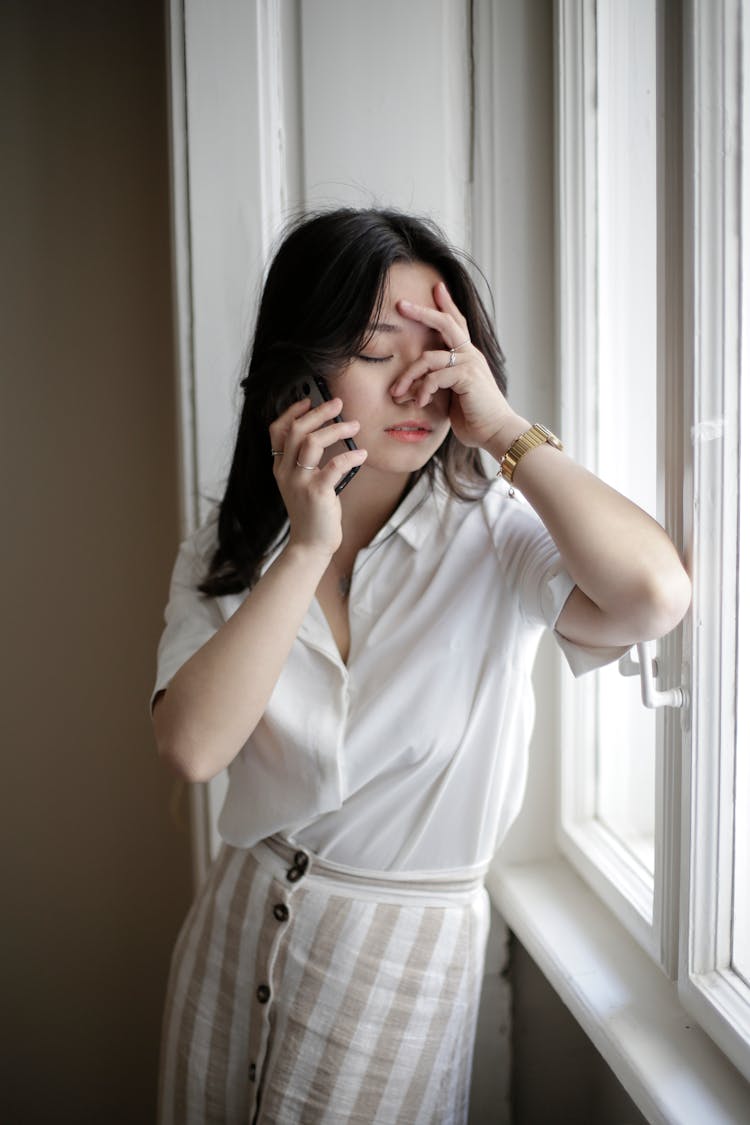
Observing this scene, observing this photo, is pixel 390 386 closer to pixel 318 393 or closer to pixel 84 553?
pixel 318 393

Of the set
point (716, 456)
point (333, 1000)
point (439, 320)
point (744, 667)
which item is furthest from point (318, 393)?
point (333, 1000)

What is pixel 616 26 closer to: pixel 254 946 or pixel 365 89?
pixel 365 89

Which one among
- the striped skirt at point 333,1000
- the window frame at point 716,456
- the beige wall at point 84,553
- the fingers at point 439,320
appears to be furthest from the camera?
the beige wall at point 84,553

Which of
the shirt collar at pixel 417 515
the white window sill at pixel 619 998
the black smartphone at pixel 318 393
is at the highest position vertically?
the black smartphone at pixel 318 393

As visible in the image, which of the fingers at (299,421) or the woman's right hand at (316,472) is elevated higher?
the fingers at (299,421)

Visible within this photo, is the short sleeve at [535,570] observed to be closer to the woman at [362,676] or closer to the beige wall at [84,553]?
the woman at [362,676]

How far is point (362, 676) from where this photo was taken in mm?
1119

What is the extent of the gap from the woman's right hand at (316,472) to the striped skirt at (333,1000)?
40 cm

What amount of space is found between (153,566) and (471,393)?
909 mm

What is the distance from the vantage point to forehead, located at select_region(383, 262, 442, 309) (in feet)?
3.35

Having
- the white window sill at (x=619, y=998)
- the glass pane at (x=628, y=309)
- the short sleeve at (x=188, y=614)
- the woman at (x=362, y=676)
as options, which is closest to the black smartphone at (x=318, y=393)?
the woman at (x=362, y=676)

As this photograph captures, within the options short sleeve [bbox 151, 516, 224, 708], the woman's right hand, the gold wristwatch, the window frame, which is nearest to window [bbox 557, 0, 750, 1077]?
the window frame

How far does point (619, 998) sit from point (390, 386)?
77cm

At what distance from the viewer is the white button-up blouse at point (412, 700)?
109 cm
